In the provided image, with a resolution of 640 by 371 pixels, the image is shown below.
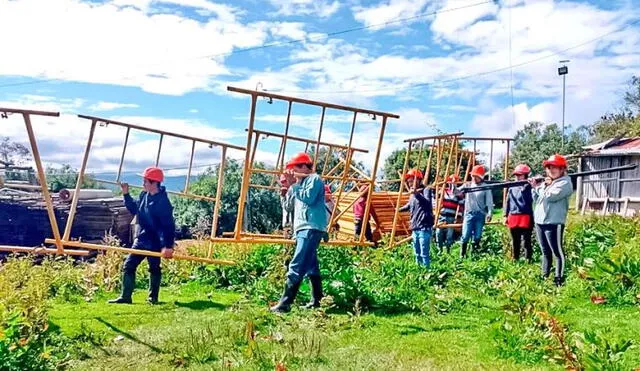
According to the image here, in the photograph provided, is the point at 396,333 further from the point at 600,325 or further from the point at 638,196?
the point at 638,196

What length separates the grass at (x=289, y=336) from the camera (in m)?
4.77

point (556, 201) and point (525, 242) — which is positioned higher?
point (556, 201)

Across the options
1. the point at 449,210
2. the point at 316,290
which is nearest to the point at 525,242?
the point at 449,210

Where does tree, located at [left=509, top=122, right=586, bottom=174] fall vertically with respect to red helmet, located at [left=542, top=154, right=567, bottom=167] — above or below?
above

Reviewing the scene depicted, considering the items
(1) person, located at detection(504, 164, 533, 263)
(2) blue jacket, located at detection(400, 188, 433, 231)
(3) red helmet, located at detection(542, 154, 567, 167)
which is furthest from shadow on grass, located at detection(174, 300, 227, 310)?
(1) person, located at detection(504, 164, 533, 263)

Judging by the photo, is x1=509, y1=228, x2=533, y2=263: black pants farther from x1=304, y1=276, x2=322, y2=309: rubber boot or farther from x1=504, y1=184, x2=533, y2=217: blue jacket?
x1=304, y1=276, x2=322, y2=309: rubber boot

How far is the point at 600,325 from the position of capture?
5855mm

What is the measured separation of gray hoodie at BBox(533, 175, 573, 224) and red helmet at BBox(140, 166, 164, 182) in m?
4.77

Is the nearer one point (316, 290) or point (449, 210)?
point (316, 290)

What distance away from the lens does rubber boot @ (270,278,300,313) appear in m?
6.54

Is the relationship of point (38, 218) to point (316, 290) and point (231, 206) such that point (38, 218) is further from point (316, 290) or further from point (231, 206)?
point (316, 290)

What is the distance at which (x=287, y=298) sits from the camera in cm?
656

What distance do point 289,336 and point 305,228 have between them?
57.2 inches

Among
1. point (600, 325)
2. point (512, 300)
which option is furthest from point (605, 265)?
point (512, 300)
